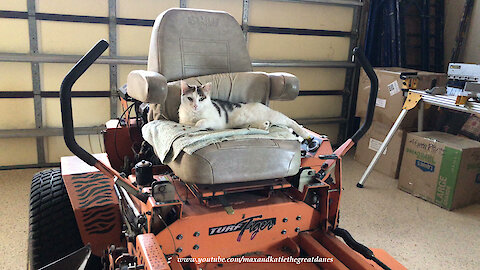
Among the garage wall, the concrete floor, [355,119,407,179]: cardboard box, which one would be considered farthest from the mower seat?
[355,119,407,179]: cardboard box

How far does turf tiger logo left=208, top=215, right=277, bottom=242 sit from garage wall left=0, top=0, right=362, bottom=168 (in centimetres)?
219

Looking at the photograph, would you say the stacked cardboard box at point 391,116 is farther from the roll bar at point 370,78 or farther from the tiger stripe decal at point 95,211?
the tiger stripe decal at point 95,211

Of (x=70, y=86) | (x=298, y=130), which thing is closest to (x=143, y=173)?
(x=70, y=86)

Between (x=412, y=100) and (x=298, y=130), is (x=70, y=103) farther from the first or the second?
(x=412, y=100)

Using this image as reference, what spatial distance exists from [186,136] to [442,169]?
7.09 ft

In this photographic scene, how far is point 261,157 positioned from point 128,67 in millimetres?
2273

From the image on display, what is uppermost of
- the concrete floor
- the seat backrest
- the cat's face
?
the seat backrest

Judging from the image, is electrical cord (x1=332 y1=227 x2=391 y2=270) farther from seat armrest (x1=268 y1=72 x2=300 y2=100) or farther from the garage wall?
the garage wall

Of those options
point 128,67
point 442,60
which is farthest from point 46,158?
point 442,60

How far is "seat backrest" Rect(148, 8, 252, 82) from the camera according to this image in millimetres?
1920

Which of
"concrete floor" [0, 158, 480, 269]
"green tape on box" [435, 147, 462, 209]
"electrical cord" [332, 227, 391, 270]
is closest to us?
"electrical cord" [332, 227, 391, 270]

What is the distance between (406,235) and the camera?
245 cm

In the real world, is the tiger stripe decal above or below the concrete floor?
above

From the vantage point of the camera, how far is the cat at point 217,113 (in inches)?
69.2
